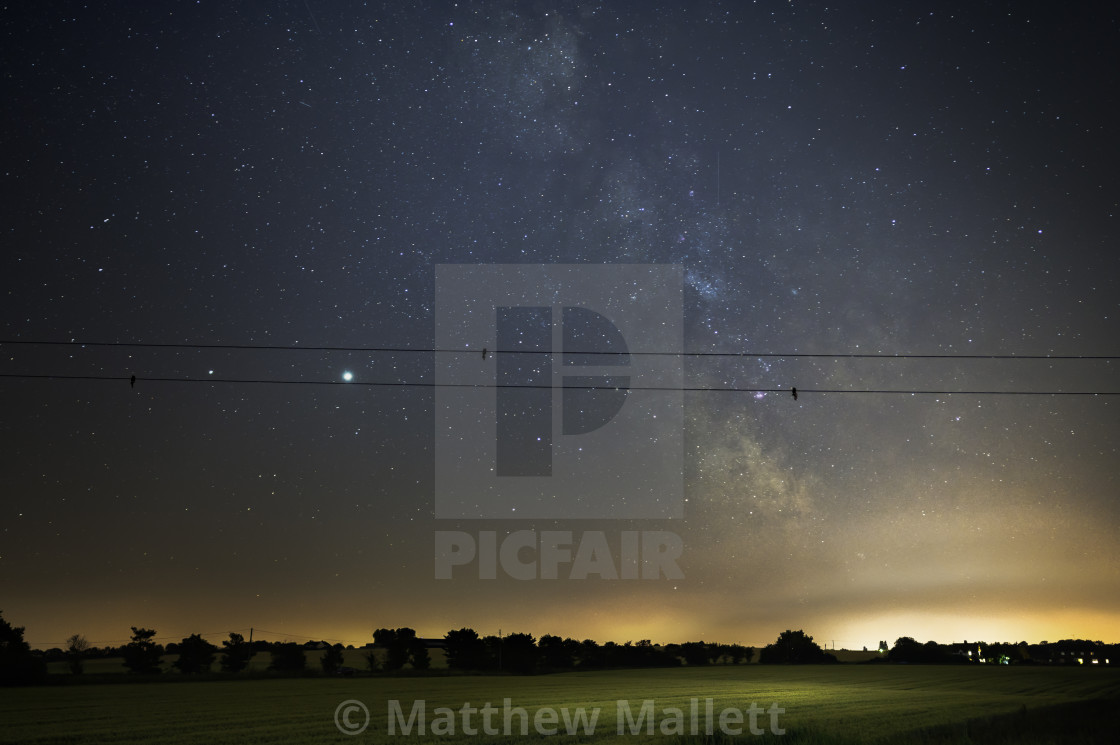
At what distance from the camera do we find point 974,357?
18.4m

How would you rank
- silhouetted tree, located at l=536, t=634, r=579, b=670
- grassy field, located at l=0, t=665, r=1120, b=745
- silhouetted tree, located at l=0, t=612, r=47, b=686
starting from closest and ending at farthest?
1. grassy field, located at l=0, t=665, r=1120, b=745
2. silhouetted tree, located at l=0, t=612, r=47, b=686
3. silhouetted tree, located at l=536, t=634, r=579, b=670

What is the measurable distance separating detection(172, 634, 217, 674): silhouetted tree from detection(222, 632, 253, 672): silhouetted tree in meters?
6.76

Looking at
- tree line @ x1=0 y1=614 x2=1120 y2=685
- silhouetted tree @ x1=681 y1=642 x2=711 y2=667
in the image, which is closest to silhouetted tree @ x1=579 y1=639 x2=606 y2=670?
tree line @ x1=0 y1=614 x2=1120 y2=685

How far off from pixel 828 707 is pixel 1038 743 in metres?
17.5

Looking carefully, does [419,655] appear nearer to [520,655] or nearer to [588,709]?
[520,655]

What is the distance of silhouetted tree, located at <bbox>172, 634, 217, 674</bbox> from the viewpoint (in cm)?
8631

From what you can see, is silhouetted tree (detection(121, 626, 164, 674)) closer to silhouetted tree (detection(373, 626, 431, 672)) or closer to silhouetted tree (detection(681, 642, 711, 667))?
silhouetted tree (detection(373, 626, 431, 672))

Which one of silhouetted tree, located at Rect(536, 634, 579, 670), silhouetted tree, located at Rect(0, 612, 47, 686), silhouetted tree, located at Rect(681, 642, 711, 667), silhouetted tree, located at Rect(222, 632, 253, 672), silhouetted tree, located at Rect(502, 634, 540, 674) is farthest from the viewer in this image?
silhouetted tree, located at Rect(681, 642, 711, 667)

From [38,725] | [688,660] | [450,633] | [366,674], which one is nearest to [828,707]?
[38,725]

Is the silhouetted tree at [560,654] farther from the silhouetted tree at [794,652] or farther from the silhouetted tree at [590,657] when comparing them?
the silhouetted tree at [794,652]

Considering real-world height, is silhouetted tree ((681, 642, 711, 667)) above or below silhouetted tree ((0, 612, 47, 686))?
Answer: below

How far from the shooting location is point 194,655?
86750 mm

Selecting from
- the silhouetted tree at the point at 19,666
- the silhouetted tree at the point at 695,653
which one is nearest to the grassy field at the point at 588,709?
the silhouetted tree at the point at 19,666

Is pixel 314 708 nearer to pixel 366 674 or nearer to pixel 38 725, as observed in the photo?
pixel 38 725
